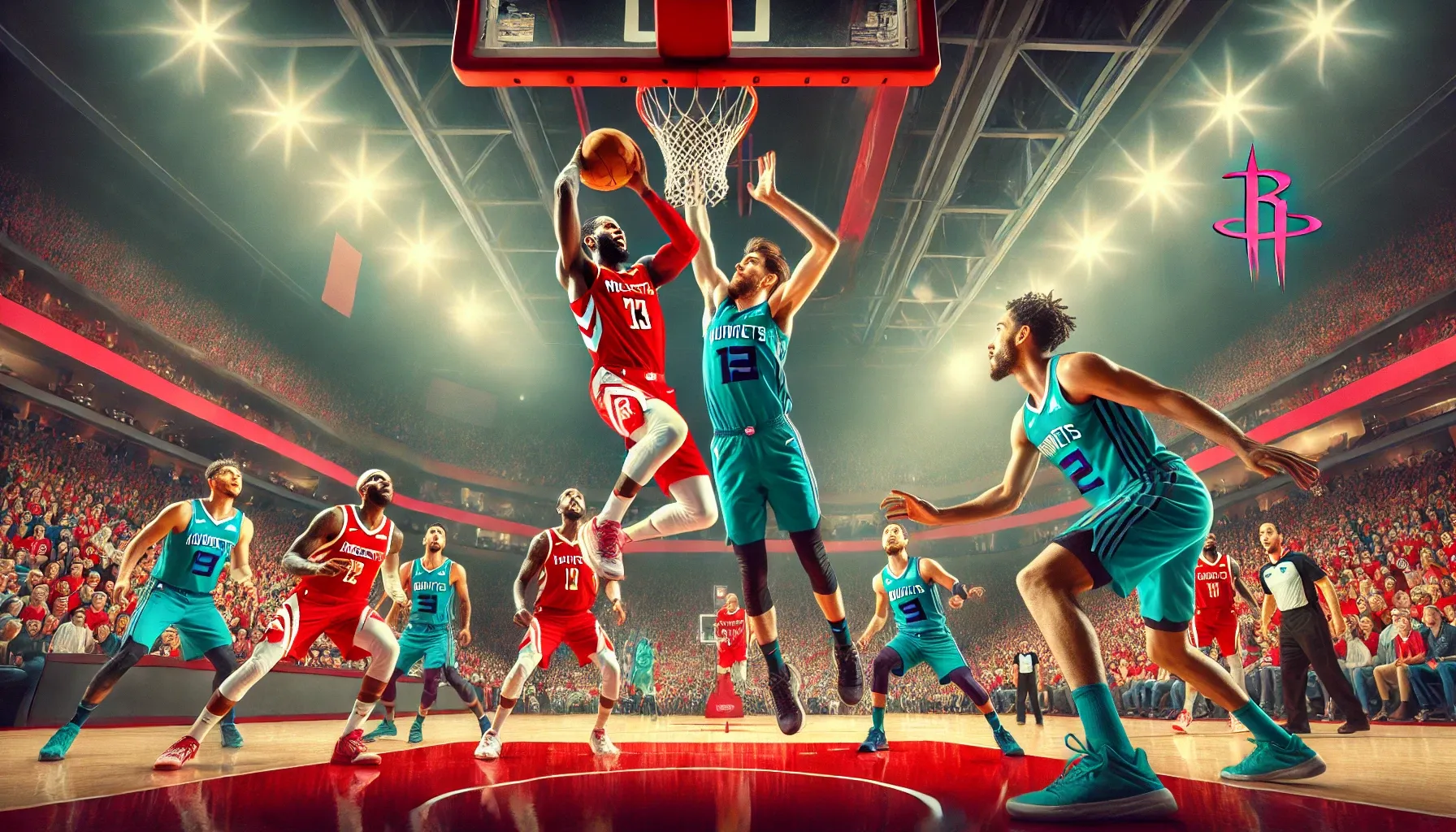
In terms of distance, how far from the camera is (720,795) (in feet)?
11.2

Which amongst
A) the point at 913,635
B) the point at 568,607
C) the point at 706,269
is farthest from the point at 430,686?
the point at 706,269

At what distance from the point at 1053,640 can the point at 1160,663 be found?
36.2 inches

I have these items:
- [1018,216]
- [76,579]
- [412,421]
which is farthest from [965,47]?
[412,421]

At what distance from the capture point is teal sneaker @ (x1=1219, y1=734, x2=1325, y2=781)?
134 inches

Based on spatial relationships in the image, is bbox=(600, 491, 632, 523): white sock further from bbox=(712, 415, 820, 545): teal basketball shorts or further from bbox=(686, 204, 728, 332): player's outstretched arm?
bbox=(686, 204, 728, 332): player's outstretched arm

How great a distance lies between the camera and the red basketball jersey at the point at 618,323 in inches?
157

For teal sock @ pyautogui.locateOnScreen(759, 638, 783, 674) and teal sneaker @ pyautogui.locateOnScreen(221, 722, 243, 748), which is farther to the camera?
teal sneaker @ pyautogui.locateOnScreen(221, 722, 243, 748)

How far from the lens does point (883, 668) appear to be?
6363 mm

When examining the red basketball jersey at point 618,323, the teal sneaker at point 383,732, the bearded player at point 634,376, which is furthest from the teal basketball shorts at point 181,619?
the red basketball jersey at point 618,323

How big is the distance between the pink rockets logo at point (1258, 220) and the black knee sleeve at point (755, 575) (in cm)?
1183

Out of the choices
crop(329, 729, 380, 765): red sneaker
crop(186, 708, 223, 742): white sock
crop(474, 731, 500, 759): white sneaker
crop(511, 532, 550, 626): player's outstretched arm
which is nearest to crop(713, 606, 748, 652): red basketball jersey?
crop(511, 532, 550, 626): player's outstretched arm

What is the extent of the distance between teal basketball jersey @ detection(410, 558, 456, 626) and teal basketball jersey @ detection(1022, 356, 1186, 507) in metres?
6.80

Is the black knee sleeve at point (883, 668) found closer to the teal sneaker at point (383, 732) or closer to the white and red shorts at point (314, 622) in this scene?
the white and red shorts at point (314, 622)

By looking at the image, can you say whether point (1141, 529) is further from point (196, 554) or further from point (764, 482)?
point (196, 554)
